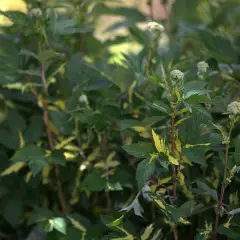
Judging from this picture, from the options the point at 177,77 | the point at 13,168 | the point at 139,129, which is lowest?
the point at 13,168

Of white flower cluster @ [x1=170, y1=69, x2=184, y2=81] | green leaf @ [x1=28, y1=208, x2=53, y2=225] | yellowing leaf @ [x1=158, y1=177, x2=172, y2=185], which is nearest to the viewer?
white flower cluster @ [x1=170, y1=69, x2=184, y2=81]

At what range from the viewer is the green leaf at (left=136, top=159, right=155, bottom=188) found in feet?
2.19

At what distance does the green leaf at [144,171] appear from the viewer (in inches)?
26.3

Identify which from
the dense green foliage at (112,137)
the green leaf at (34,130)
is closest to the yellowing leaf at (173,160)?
the dense green foliage at (112,137)

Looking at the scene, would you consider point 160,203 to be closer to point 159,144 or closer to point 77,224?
point 159,144

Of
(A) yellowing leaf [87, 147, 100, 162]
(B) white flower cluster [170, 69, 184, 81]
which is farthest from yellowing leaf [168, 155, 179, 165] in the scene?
(A) yellowing leaf [87, 147, 100, 162]

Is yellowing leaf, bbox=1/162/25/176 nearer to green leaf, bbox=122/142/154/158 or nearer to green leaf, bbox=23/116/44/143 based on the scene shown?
green leaf, bbox=23/116/44/143

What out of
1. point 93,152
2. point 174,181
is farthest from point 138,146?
point 93,152

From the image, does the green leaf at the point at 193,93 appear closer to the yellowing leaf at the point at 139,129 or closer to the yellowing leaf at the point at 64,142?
the yellowing leaf at the point at 139,129

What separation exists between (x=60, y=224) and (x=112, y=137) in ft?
0.58

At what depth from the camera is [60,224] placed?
83cm

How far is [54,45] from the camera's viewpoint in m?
0.92

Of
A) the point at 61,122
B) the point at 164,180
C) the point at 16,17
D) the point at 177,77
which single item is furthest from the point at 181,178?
the point at 16,17

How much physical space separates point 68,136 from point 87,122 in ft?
0.39
